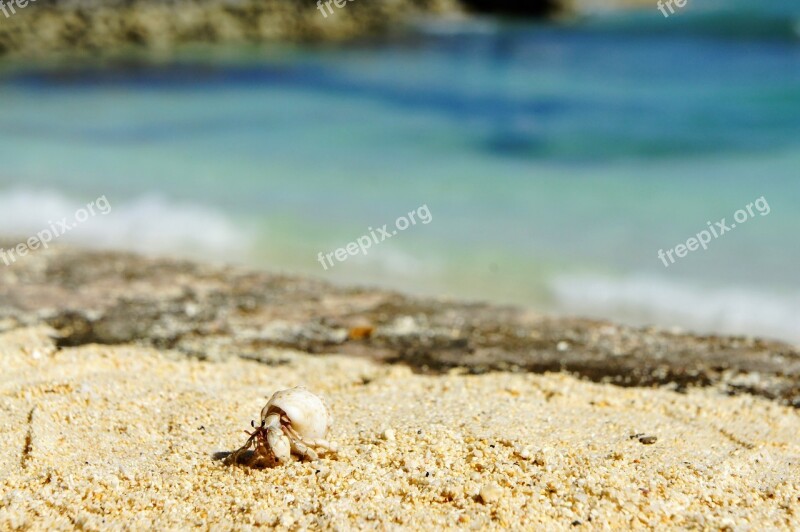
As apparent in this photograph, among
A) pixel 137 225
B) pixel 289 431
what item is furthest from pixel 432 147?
pixel 289 431

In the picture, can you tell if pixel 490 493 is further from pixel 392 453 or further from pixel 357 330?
pixel 357 330

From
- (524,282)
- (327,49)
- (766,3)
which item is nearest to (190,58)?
(327,49)

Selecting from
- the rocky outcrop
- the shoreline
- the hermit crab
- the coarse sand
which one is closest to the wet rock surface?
the shoreline

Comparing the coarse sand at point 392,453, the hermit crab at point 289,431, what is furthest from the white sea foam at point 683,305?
the hermit crab at point 289,431

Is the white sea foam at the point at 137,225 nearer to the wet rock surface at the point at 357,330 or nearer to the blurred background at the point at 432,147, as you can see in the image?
the blurred background at the point at 432,147

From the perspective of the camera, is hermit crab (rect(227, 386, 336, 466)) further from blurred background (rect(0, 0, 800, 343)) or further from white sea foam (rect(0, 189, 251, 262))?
white sea foam (rect(0, 189, 251, 262))
